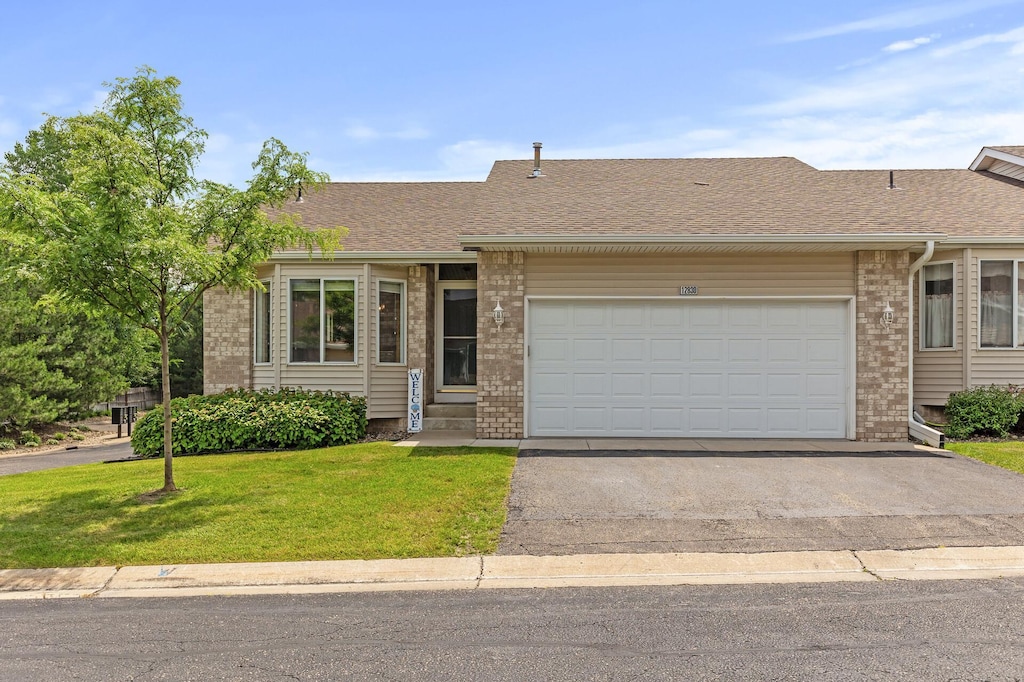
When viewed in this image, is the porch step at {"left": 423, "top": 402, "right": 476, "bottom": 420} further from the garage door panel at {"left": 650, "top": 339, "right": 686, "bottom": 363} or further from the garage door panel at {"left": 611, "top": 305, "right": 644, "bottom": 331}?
the garage door panel at {"left": 650, "top": 339, "right": 686, "bottom": 363}

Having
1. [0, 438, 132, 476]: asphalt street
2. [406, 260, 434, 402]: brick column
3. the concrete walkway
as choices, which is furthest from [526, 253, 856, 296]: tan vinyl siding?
[0, 438, 132, 476]: asphalt street

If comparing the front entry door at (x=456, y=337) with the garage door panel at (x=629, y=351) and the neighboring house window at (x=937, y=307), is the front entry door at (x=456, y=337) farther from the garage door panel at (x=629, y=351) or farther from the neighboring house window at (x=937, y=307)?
the neighboring house window at (x=937, y=307)

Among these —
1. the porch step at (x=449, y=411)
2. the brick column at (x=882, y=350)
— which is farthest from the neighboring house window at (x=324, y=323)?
the brick column at (x=882, y=350)

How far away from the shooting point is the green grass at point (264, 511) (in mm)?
6840

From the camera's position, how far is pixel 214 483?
9.43m

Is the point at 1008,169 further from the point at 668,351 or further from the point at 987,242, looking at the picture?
the point at 668,351

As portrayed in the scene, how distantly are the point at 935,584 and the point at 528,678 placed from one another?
3.73 meters

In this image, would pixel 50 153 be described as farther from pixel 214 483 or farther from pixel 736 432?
pixel 736 432

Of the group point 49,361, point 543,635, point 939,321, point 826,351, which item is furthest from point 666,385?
point 49,361

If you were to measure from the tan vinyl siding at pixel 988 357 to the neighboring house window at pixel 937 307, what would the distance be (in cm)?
35

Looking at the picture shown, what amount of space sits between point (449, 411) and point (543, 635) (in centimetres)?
952

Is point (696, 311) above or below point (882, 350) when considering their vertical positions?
above

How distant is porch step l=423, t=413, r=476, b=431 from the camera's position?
14102 millimetres

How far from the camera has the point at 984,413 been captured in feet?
41.5
